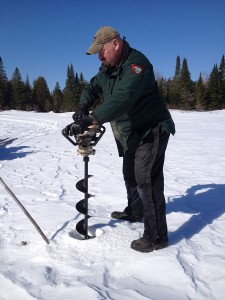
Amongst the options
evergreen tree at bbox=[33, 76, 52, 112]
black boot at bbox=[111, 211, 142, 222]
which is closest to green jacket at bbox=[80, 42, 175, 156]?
black boot at bbox=[111, 211, 142, 222]

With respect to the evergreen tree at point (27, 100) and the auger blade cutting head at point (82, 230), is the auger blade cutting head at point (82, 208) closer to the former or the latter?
the auger blade cutting head at point (82, 230)

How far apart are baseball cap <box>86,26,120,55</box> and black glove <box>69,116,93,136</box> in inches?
27.1

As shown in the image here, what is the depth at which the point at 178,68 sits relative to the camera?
70562mm

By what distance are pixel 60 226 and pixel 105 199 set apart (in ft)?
4.22

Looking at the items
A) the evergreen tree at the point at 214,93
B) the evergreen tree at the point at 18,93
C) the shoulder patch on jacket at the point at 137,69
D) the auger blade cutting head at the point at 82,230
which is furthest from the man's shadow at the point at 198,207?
the evergreen tree at the point at 18,93

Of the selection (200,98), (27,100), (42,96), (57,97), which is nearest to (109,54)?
(200,98)

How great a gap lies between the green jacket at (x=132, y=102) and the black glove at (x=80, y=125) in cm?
7

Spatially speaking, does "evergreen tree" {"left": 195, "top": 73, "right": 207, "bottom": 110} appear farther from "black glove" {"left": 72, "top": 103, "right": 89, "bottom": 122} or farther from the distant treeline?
"black glove" {"left": 72, "top": 103, "right": 89, "bottom": 122}

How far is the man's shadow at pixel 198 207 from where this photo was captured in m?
3.45

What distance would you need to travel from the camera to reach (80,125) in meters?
2.47

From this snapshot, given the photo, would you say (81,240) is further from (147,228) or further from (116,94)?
(116,94)

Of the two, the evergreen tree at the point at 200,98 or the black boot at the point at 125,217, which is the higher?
the evergreen tree at the point at 200,98

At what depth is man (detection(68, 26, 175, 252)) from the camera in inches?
99.3

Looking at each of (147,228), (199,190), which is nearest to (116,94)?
(147,228)
